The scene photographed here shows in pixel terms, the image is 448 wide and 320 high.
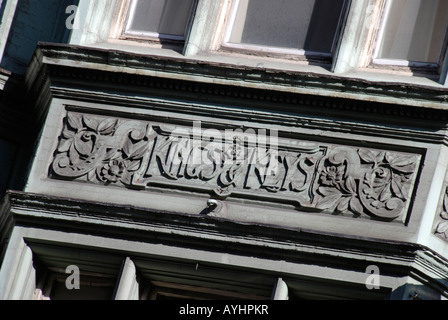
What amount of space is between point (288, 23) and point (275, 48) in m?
0.28

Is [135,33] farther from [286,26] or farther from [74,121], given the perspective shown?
[286,26]

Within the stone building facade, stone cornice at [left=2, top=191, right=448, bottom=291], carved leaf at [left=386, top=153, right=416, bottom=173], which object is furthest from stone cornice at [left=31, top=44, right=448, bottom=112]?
stone cornice at [left=2, top=191, right=448, bottom=291]

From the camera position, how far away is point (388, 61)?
1091cm

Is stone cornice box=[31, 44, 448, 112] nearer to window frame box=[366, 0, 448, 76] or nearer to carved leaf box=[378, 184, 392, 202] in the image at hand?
window frame box=[366, 0, 448, 76]

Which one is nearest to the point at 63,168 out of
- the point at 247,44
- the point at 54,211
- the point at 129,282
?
the point at 54,211

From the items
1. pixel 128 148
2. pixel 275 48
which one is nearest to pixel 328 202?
pixel 275 48

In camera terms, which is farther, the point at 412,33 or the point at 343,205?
the point at 412,33

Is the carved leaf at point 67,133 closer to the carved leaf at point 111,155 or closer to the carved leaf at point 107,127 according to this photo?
the carved leaf at point 107,127

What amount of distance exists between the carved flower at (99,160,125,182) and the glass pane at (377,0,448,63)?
2469 mm

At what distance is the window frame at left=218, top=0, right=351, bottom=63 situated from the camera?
1103cm

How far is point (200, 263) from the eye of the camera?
10398mm

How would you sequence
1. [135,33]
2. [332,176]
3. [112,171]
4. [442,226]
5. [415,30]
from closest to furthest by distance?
[442,226] → [332,176] → [112,171] → [415,30] → [135,33]

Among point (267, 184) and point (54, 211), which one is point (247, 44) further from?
point (54, 211)
